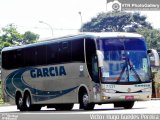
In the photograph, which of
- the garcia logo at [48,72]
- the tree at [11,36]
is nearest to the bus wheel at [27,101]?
the garcia logo at [48,72]

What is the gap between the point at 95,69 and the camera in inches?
1031

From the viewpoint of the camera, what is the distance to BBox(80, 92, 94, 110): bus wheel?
2633 cm

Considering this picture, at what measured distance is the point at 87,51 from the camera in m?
26.4

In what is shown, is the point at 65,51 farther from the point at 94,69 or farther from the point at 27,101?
the point at 27,101

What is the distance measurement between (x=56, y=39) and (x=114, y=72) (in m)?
4.22

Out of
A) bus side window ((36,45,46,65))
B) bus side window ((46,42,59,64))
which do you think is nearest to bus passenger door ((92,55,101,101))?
bus side window ((46,42,59,64))

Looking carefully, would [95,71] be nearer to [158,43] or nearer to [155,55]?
[155,55]

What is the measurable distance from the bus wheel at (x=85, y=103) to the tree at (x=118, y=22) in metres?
83.9

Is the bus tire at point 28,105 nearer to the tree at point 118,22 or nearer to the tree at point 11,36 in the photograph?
the tree at point 11,36

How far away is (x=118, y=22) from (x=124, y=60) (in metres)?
87.0

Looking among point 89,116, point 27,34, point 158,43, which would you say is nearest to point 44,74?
point 89,116

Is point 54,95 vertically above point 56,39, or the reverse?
point 56,39

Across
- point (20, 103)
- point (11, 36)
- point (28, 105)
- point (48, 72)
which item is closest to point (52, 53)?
point (48, 72)

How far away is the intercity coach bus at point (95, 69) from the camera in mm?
26141
